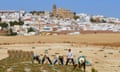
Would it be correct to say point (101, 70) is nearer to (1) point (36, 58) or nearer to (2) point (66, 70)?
(1) point (36, 58)

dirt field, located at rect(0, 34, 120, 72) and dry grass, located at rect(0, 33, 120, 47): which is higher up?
dirt field, located at rect(0, 34, 120, 72)

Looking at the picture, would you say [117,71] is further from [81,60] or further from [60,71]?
[60,71]

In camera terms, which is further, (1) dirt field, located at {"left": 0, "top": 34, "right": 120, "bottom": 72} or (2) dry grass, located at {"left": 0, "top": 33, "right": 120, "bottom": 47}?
(2) dry grass, located at {"left": 0, "top": 33, "right": 120, "bottom": 47}

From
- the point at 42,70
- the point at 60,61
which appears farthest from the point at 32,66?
the point at 60,61

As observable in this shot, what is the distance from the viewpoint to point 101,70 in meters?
32.1

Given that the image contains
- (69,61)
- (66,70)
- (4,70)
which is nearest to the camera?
(4,70)

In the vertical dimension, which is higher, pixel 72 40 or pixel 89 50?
pixel 89 50

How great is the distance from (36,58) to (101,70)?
15.0 feet

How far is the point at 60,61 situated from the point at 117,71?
13.3 feet

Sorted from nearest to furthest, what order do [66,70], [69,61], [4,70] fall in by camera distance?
[4,70], [66,70], [69,61]

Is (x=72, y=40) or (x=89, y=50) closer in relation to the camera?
(x=89, y=50)

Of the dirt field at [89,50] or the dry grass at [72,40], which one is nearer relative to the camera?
the dirt field at [89,50]

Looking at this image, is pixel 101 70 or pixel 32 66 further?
pixel 101 70

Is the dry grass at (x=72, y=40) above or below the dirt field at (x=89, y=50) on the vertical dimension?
below
